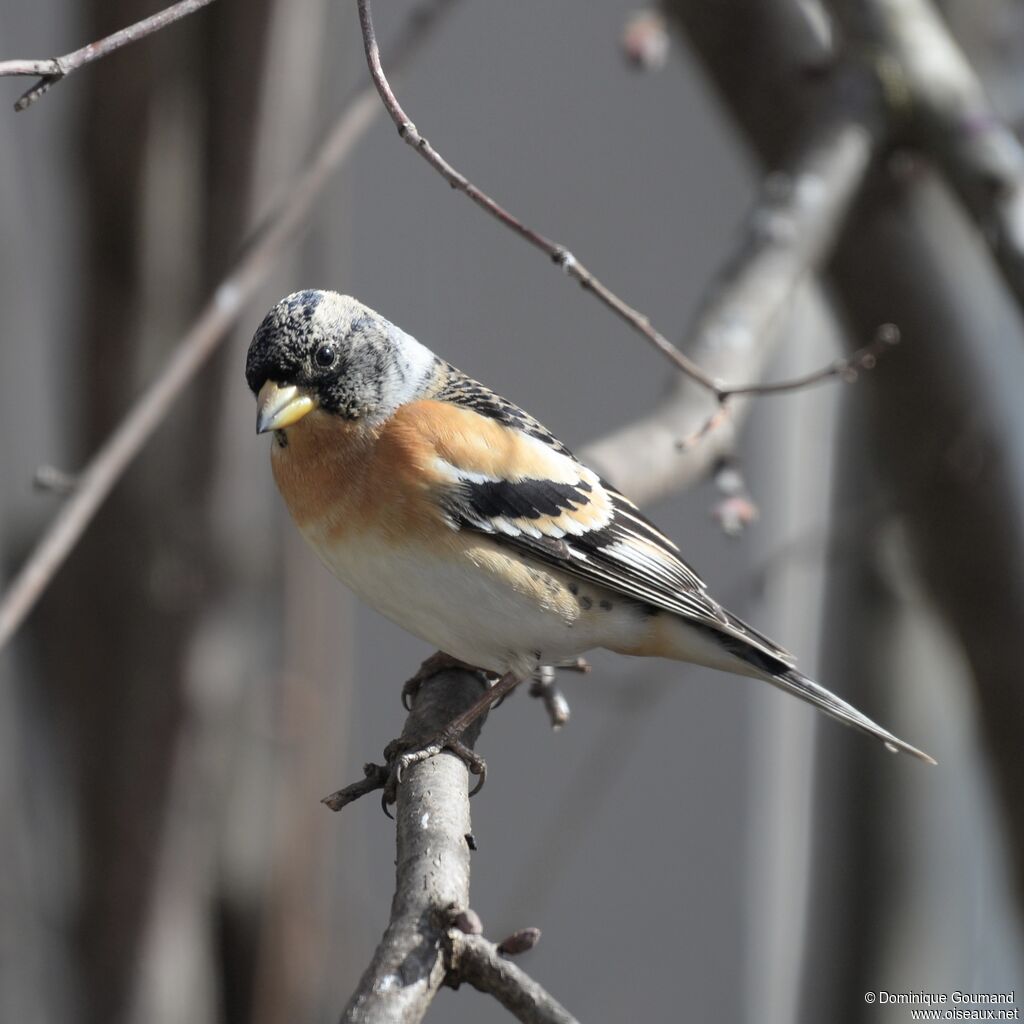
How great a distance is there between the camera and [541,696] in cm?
189

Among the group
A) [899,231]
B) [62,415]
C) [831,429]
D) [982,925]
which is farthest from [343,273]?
[982,925]

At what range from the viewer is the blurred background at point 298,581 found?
238 cm

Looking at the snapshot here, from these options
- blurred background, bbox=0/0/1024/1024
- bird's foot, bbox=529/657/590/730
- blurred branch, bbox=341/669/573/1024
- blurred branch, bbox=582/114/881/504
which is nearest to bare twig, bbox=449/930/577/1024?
blurred branch, bbox=341/669/573/1024

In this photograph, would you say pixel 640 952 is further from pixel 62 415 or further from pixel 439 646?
pixel 439 646

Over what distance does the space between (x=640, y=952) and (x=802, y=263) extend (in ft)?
9.22

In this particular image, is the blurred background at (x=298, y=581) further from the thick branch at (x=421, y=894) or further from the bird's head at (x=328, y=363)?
the thick branch at (x=421, y=894)

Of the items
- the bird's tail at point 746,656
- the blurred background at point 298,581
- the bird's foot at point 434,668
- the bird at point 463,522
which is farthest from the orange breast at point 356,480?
the blurred background at point 298,581

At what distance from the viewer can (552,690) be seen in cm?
181

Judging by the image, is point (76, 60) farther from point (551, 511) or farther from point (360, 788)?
point (551, 511)

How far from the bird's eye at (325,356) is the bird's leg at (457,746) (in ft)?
1.61

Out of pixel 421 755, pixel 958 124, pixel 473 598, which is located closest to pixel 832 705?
pixel 473 598

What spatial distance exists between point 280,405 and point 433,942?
86 cm

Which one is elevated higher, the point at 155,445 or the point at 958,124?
the point at 958,124

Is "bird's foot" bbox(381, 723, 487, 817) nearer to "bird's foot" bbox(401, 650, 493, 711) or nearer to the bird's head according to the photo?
"bird's foot" bbox(401, 650, 493, 711)
